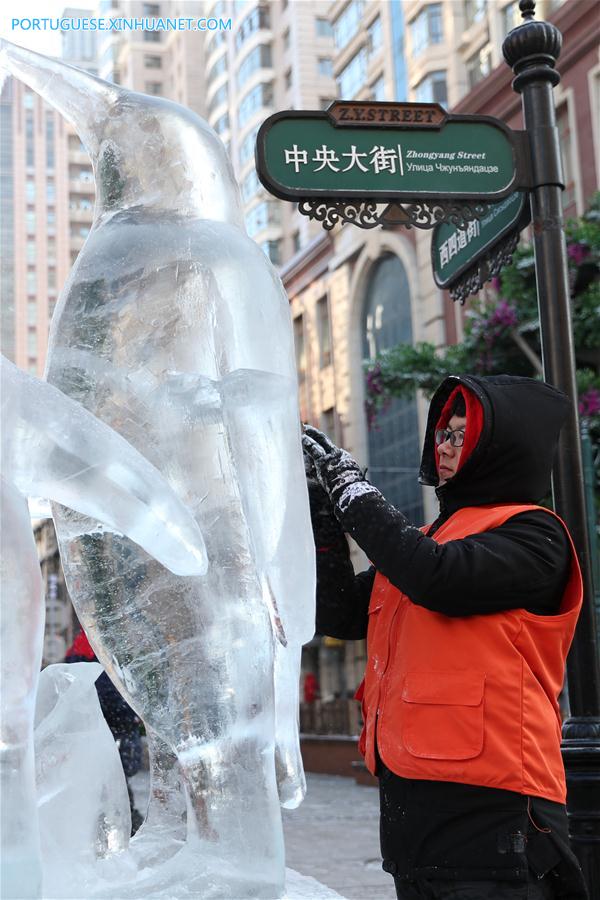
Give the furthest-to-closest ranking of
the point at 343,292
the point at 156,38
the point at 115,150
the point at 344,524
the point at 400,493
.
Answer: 1. the point at 156,38
2. the point at 343,292
3. the point at 400,493
4. the point at 344,524
5. the point at 115,150

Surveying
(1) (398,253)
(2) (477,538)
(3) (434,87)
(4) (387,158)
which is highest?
(3) (434,87)

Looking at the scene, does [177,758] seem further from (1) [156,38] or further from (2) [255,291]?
(1) [156,38]

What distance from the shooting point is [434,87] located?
20.5 meters

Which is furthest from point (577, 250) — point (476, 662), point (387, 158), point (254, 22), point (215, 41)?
point (215, 41)

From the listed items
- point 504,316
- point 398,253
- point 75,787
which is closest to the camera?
point 75,787

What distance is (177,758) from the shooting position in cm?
185

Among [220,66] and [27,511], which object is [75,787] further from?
[220,66]

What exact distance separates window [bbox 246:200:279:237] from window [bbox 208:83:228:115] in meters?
5.39

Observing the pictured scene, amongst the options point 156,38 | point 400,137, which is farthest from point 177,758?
point 156,38

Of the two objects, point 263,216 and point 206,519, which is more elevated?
point 263,216

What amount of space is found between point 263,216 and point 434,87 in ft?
32.5

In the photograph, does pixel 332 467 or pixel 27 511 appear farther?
pixel 332 467

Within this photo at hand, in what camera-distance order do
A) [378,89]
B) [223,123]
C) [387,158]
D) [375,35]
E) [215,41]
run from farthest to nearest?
[215,41], [223,123], [375,35], [378,89], [387,158]

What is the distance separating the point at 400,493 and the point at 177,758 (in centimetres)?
1934
